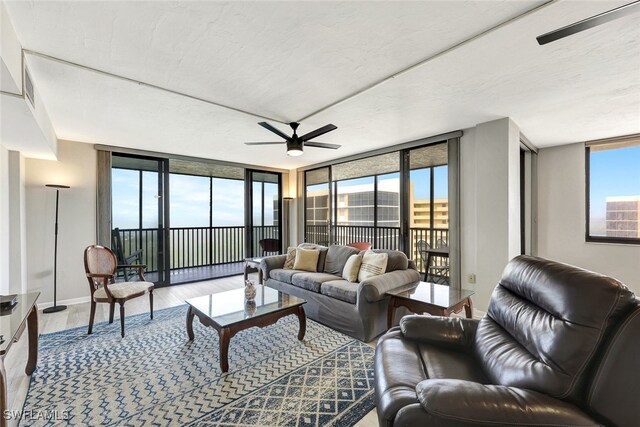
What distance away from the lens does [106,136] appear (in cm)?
399

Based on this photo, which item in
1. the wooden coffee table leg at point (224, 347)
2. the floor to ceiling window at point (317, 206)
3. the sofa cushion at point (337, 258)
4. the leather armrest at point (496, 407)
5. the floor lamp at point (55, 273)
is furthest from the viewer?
the floor to ceiling window at point (317, 206)

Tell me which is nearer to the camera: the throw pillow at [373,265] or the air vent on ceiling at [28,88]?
the air vent on ceiling at [28,88]

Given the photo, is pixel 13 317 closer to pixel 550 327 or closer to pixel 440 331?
pixel 440 331

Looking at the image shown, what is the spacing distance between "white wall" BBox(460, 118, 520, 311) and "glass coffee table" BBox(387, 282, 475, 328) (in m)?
0.88

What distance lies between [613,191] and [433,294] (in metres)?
3.89

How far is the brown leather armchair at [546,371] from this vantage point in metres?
1.00

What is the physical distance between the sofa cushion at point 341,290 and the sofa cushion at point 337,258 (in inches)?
20.9

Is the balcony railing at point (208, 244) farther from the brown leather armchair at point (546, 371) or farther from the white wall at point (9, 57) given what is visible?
the brown leather armchair at point (546, 371)

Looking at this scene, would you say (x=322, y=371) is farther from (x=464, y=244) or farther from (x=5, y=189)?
(x=5, y=189)

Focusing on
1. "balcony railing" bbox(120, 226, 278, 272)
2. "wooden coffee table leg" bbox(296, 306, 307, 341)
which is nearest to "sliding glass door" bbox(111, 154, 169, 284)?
"balcony railing" bbox(120, 226, 278, 272)

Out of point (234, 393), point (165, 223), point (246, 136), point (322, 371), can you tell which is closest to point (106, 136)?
point (165, 223)

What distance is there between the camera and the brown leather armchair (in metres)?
1.00

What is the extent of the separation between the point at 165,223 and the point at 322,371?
4.18 meters

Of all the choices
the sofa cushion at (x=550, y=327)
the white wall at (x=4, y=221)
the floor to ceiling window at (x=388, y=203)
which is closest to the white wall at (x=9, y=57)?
the white wall at (x=4, y=221)
